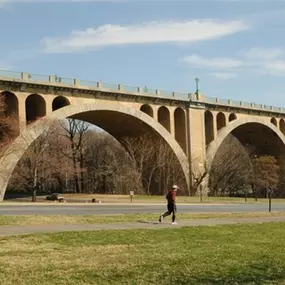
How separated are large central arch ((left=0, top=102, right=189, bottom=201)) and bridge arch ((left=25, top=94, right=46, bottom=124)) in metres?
1.26

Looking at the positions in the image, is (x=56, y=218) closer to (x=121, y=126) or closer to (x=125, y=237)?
(x=125, y=237)

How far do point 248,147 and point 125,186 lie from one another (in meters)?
34.1

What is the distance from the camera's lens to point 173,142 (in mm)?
60469

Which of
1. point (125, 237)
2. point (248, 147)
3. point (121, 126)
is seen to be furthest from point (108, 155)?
point (125, 237)

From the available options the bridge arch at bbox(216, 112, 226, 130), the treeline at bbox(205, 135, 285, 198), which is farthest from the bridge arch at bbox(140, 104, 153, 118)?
the treeline at bbox(205, 135, 285, 198)

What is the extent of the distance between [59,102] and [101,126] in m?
14.6

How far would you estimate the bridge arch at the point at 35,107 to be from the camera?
47281 mm

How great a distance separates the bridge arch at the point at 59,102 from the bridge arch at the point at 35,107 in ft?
6.24

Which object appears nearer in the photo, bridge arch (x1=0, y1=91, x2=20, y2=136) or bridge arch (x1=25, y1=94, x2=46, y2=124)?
bridge arch (x1=0, y1=91, x2=20, y2=136)

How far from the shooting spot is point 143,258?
10117 millimetres

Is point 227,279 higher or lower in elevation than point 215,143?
lower

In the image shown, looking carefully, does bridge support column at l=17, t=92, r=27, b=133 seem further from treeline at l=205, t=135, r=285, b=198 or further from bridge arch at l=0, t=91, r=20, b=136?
treeline at l=205, t=135, r=285, b=198

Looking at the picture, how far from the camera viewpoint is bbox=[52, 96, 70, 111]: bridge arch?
49500 millimetres

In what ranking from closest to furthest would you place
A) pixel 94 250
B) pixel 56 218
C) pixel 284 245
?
pixel 94 250 → pixel 284 245 → pixel 56 218
